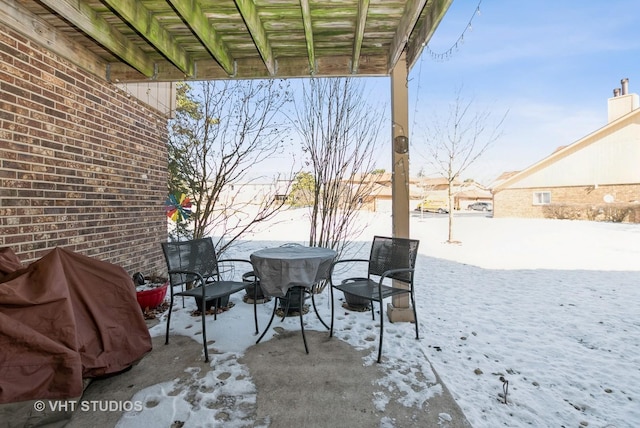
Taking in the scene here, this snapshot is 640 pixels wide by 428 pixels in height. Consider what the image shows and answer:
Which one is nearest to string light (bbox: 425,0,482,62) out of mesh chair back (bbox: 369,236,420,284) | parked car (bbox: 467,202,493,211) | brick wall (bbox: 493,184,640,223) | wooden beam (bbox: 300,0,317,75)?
wooden beam (bbox: 300,0,317,75)

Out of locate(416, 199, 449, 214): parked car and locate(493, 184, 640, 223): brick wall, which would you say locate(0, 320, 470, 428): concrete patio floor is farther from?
locate(416, 199, 449, 214): parked car

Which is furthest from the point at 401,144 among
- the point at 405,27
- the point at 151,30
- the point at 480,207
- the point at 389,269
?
the point at 480,207

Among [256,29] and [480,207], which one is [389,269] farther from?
[480,207]

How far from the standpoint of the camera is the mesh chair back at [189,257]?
9.93 ft

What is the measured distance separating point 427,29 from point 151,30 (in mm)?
2554

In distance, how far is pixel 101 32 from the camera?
2951 mm

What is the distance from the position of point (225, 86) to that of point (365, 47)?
211 cm

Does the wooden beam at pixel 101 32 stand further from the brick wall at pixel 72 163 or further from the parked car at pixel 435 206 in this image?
the parked car at pixel 435 206

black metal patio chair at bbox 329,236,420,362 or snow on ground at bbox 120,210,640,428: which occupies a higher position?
black metal patio chair at bbox 329,236,420,362

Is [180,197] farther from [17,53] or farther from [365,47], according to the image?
[365,47]

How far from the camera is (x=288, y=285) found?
2865 millimetres

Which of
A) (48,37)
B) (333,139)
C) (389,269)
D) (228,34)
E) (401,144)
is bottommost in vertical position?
(389,269)

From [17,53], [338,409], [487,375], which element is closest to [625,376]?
[487,375]

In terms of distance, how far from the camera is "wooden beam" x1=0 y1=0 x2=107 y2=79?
250 cm
